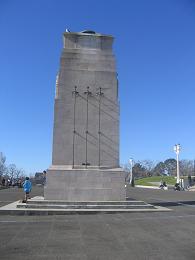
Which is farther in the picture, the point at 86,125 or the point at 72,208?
the point at 86,125

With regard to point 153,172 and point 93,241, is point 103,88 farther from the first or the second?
point 153,172

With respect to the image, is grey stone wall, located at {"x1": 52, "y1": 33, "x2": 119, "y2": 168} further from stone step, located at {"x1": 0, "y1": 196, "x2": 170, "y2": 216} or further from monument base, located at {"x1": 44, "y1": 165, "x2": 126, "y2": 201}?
stone step, located at {"x1": 0, "y1": 196, "x2": 170, "y2": 216}

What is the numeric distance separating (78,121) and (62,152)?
173 cm

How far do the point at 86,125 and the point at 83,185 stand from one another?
304 centimetres

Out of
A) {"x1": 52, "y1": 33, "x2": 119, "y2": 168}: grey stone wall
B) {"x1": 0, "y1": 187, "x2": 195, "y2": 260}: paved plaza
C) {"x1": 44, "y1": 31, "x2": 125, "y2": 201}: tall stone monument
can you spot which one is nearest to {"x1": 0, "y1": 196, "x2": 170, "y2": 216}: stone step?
{"x1": 44, "y1": 31, "x2": 125, "y2": 201}: tall stone monument

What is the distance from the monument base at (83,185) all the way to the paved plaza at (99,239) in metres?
4.65

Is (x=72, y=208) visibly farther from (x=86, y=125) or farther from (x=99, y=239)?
(x=99, y=239)

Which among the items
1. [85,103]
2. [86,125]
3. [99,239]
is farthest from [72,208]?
[99,239]

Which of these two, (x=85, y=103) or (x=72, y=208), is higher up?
(x=85, y=103)

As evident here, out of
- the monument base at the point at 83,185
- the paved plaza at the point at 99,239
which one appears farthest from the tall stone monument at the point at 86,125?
the paved plaza at the point at 99,239

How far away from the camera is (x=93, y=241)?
934cm

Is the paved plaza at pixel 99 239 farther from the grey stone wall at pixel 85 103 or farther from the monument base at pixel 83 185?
the grey stone wall at pixel 85 103

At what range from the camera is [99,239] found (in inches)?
379

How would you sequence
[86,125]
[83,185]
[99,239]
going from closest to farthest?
[99,239] < [83,185] < [86,125]
